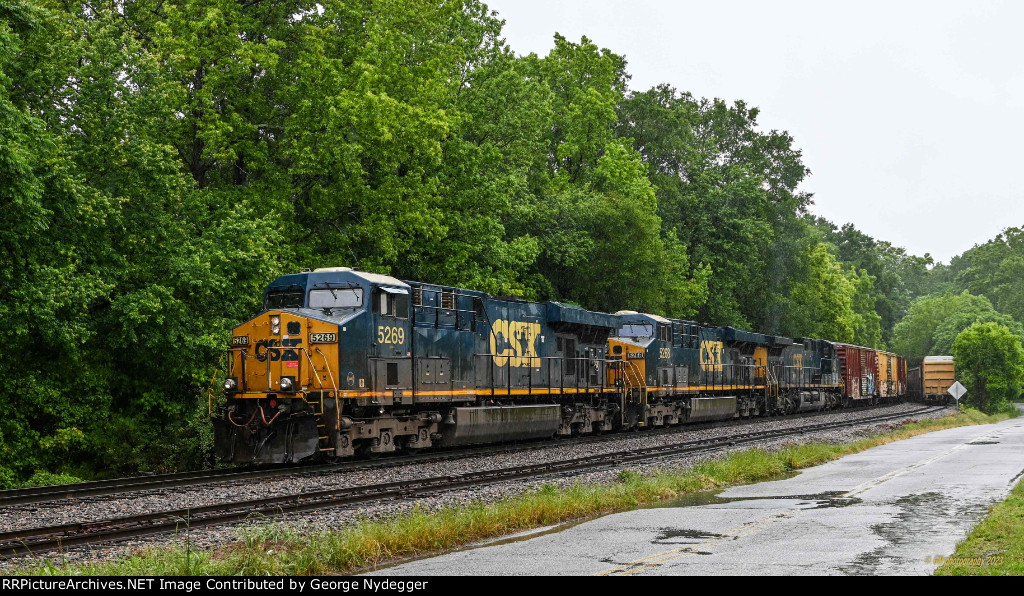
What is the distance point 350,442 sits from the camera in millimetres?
21453

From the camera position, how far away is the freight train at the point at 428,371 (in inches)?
822

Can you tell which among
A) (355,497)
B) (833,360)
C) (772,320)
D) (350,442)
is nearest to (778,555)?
(355,497)

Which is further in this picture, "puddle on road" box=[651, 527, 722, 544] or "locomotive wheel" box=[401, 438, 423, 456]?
"locomotive wheel" box=[401, 438, 423, 456]

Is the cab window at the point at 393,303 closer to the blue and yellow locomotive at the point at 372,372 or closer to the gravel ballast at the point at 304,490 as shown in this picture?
the blue and yellow locomotive at the point at 372,372

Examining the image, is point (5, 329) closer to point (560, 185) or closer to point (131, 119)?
point (131, 119)

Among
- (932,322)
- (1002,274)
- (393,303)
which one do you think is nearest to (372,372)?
(393,303)

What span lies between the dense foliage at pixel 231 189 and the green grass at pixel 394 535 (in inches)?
517

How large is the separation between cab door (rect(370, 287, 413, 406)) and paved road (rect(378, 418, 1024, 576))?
28.2ft

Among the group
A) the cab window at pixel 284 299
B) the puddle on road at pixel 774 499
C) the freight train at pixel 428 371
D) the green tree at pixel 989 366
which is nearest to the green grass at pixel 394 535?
the puddle on road at pixel 774 499

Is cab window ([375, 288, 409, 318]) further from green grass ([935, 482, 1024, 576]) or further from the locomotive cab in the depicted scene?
green grass ([935, 482, 1024, 576])

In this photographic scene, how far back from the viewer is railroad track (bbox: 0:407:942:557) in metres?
11.8

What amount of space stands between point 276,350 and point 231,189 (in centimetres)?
1235

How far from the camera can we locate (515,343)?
1120 inches

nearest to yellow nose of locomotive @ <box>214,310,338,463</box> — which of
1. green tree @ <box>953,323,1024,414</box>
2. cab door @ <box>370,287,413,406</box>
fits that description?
cab door @ <box>370,287,413,406</box>
